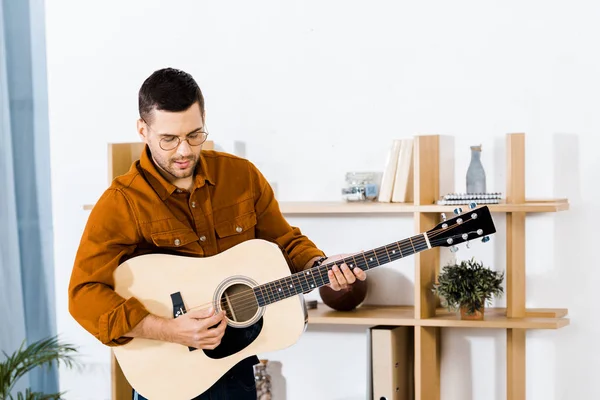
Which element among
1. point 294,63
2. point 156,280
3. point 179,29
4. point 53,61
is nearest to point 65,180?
point 53,61

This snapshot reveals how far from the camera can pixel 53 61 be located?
3475 millimetres

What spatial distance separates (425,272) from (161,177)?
3.73ft

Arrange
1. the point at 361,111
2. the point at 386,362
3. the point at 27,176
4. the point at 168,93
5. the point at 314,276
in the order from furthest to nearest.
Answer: the point at 27,176 → the point at 361,111 → the point at 386,362 → the point at 314,276 → the point at 168,93

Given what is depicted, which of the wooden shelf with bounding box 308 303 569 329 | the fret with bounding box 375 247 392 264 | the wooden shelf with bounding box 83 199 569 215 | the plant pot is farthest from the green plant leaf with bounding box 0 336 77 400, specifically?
the fret with bounding box 375 247 392 264

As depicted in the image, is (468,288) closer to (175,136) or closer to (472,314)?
(472,314)

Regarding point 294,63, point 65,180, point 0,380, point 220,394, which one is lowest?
point 0,380

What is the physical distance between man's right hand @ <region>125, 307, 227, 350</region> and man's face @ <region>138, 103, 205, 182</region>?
0.34 m

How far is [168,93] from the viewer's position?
205 centimetres

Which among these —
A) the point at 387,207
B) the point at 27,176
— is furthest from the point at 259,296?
the point at 27,176

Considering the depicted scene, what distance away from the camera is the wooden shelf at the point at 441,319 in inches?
110

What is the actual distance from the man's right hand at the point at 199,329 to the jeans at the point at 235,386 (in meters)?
0.11

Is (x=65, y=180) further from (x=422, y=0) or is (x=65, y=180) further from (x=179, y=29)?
(x=422, y=0)

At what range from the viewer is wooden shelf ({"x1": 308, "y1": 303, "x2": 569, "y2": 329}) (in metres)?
2.79

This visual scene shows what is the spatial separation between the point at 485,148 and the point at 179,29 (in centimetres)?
122
